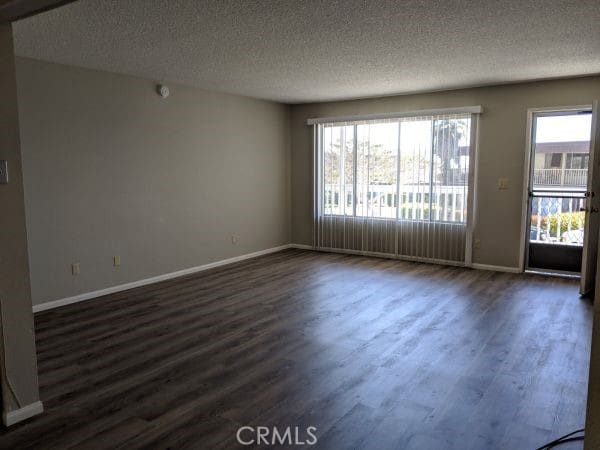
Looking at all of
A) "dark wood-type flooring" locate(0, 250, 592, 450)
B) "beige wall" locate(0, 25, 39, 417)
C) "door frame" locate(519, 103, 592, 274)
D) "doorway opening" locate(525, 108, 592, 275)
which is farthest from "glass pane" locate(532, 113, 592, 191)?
"beige wall" locate(0, 25, 39, 417)

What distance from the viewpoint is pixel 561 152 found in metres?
5.68

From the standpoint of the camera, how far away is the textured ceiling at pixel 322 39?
3.02 meters

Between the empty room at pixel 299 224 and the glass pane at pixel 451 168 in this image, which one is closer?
the empty room at pixel 299 224

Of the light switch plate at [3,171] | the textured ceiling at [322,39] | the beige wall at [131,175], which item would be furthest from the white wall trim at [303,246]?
the light switch plate at [3,171]

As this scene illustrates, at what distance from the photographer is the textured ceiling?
3023mm

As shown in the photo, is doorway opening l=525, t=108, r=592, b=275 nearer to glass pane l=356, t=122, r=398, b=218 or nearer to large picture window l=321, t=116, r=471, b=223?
large picture window l=321, t=116, r=471, b=223

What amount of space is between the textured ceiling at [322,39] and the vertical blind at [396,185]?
3.41 ft

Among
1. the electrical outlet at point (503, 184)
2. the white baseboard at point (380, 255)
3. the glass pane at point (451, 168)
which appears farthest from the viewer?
the white baseboard at point (380, 255)

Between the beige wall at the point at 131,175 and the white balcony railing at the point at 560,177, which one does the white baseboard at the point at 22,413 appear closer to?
the beige wall at the point at 131,175

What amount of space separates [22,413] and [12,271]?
763mm

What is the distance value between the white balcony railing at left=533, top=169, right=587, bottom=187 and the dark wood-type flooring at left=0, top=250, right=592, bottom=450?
1.45 metres

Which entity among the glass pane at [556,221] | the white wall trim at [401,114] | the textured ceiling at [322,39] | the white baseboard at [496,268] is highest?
the textured ceiling at [322,39]

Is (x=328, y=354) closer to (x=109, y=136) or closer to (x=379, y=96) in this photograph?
(x=109, y=136)

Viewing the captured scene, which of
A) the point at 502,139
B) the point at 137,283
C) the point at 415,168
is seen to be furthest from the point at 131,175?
the point at 502,139
